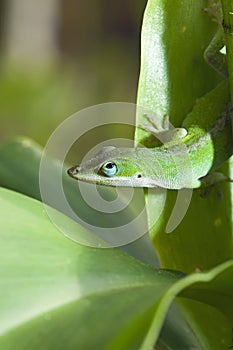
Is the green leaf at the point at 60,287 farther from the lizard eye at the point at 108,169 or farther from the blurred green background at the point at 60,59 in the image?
the blurred green background at the point at 60,59

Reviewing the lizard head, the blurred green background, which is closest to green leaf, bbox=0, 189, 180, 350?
the lizard head

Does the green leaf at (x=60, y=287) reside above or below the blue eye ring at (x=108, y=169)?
above

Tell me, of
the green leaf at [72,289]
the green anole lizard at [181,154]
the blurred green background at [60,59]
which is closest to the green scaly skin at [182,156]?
the green anole lizard at [181,154]

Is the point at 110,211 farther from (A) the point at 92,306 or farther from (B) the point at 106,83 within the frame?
(B) the point at 106,83

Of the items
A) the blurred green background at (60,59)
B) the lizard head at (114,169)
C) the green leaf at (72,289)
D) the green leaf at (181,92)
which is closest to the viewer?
the green leaf at (72,289)

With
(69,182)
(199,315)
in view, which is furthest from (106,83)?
(199,315)

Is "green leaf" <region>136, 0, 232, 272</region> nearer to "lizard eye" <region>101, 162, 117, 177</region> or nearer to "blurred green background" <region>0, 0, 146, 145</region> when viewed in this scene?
"lizard eye" <region>101, 162, 117, 177</region>

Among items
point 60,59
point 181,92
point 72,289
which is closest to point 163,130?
point 181,92
